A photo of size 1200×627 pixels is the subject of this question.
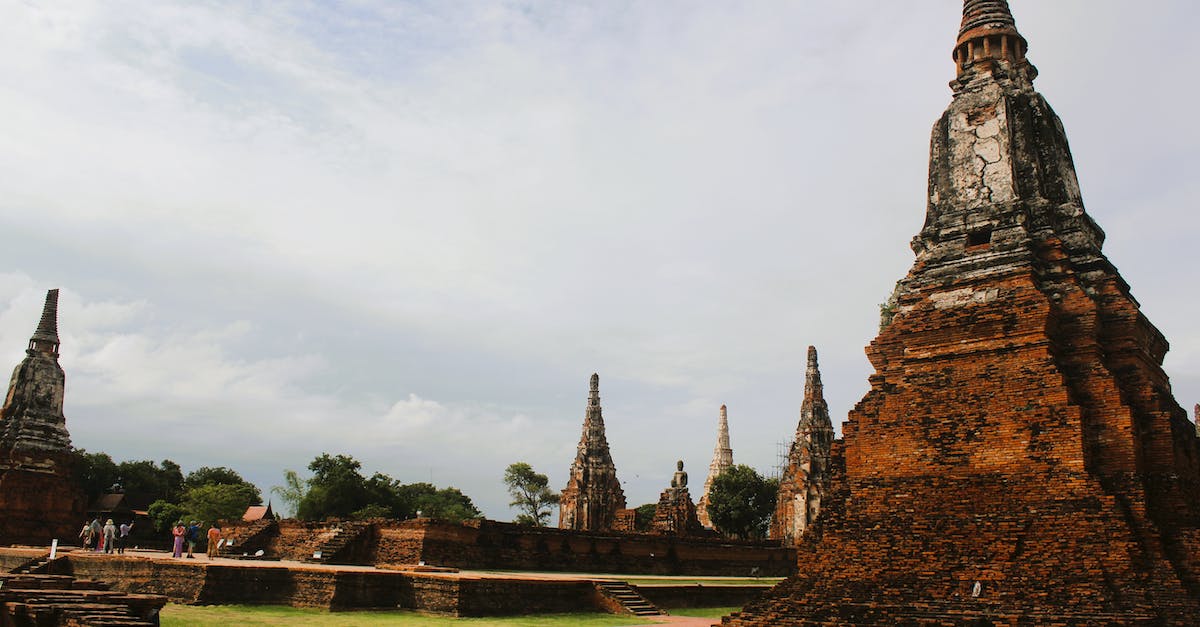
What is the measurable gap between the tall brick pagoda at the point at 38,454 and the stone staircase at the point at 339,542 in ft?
47.0

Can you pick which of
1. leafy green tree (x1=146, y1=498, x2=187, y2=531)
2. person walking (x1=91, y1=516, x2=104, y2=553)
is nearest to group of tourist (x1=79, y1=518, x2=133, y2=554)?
person walking (x1=91, y1=516, x2=104, y2=553)

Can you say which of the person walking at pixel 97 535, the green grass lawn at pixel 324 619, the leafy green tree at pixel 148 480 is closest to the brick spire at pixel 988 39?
the green grass lawn at pixel 324 619

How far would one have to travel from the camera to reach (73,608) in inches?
331

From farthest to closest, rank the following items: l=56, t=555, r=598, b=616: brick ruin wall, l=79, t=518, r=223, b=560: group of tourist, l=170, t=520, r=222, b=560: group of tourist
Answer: l=79, t=518, r=223, b=560: group of tourist < l=170, t=520, r=222, b=560: group of tourist < l=56, t=555, r=598, b=616: brick ruin wall

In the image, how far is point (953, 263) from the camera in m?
12.8

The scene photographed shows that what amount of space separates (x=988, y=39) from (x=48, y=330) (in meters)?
32.8

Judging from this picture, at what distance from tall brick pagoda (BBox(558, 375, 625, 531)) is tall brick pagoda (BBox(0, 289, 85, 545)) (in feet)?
60.5

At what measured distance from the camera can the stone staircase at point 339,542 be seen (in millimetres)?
21609

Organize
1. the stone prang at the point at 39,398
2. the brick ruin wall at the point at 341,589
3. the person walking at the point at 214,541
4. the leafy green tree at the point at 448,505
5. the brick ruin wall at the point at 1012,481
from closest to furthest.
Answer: the brick ruin wall at the point at 1012,481 → the brick ruin wall at the point at 341,589 → the person walking at the point at 214,541 → the stone prang at the point at 39,398 → the leafy green tree at the point at 448,505

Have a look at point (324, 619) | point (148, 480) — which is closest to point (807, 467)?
point (324, 619)

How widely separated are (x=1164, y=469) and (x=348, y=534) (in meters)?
17.3

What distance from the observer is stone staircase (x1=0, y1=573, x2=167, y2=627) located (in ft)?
26.3

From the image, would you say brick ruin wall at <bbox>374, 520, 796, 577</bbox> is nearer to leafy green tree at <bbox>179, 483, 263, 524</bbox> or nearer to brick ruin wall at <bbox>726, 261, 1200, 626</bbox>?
brick ruin wall at <bbox>726, 261, 1200, 626</bbox>

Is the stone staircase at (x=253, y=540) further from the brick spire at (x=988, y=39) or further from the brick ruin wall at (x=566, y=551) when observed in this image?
the brick spire at (x=988, y=39)
